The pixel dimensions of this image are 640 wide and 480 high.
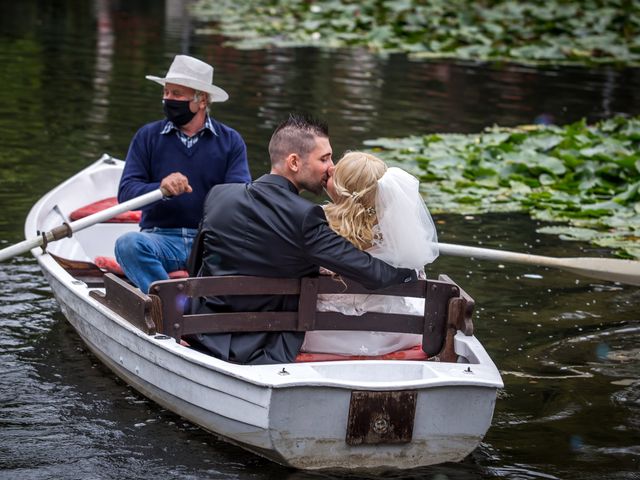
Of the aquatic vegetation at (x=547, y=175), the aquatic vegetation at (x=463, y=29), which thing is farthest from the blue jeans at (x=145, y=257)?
the aquatic vegetation at (x=463, y=29)

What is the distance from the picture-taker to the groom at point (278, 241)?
5.50 meters

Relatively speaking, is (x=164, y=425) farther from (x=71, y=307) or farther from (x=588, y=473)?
(x=588, y=473)

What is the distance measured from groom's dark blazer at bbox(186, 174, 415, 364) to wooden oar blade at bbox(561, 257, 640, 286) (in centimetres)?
184

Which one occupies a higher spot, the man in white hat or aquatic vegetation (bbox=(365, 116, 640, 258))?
the man in white hat

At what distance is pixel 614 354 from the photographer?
748 centimetres

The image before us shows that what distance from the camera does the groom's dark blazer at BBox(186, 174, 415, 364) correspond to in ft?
18.0

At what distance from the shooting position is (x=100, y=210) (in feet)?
28.7

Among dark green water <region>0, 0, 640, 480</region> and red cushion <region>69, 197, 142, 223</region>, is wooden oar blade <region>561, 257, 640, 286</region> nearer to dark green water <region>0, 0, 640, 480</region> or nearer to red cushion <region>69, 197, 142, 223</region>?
dark green water <region>0, 0, 640, 480</region>

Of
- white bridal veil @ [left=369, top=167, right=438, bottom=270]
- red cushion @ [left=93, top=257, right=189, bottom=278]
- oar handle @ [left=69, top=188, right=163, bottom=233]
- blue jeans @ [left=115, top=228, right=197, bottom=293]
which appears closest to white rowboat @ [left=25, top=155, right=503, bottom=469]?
white bridal veil @ [left=369, top=167, right=438, bottom=270]

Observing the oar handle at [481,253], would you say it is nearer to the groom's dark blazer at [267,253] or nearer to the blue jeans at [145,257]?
the groom's dark blazer at [267,253]

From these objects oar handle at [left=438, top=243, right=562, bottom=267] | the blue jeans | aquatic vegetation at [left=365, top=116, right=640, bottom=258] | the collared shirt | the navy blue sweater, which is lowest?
aquatic vegetation at [left=365, top=116, right=640, bottom=258]

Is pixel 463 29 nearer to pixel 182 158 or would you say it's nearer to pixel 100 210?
pixel 100 210

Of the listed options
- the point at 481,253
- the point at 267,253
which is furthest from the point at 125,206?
the point at 481,253

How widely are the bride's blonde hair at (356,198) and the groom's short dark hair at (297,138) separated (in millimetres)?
176
